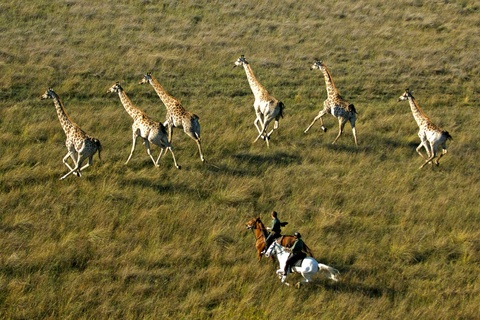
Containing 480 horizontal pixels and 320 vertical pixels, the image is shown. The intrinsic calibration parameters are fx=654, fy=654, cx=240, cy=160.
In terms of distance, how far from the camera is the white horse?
36.9 feet

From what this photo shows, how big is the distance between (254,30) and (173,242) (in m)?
18.3

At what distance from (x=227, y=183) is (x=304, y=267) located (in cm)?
421

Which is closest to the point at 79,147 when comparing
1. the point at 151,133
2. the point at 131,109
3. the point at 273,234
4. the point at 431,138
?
the point at 151,133

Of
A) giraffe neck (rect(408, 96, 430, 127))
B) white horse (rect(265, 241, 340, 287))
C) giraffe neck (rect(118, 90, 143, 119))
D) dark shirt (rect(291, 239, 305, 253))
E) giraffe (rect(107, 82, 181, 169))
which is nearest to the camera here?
white horse (rect(265, 241, 340, 287))

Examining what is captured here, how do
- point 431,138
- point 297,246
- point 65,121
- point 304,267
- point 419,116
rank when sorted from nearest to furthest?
point 304,267, point 297,246, point 65,121, point 431,138, point 419,116

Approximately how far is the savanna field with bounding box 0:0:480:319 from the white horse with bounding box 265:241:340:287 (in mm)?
246

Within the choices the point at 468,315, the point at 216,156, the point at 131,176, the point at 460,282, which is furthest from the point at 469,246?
the point at 131,176

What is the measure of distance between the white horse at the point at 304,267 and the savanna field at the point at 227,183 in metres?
0.25

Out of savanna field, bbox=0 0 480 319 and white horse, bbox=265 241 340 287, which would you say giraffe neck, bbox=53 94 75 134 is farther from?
white horse, bbox=265 241 340 287

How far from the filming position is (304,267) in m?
11.3

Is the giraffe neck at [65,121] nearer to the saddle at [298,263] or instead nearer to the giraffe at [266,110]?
the giraffe at [266,110]

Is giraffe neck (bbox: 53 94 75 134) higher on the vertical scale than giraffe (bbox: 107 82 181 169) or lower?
higher

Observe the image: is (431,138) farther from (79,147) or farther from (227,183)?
(79,147)

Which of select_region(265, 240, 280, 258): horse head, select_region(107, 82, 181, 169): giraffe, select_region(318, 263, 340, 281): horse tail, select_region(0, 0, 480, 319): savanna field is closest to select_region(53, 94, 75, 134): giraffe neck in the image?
select_region(0, 0, 480, 319): savanna field
